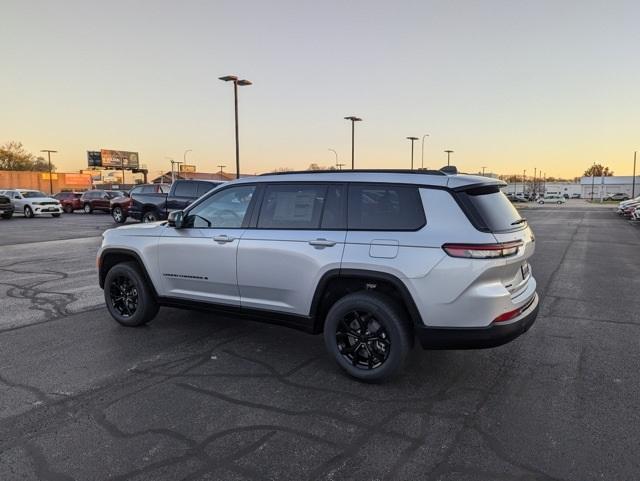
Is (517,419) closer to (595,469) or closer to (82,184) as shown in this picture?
(595,469)

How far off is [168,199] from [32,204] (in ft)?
50.9

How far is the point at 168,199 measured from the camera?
18.4 metres

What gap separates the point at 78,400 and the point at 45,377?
A: 0.69 meters

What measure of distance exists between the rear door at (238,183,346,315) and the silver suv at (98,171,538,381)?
11mm

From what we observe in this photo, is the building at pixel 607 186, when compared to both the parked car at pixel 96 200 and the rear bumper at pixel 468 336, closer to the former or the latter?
the parked car at pixel 96 200

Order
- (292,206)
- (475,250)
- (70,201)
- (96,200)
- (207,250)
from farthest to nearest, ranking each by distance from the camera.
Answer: (70,201), (96,200), (207,250), (292,206), (475,250)

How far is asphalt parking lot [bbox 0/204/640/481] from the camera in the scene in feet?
9.70

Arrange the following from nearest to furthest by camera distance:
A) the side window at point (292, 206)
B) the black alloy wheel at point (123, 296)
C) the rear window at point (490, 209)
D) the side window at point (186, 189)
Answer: the rear window at point (490, 209) → the side window at point (292, 206) → the black alloy wheel at point (123, 296) → the side window at point (186, 189)

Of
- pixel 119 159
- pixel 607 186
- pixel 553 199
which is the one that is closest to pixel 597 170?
pixel 607 186

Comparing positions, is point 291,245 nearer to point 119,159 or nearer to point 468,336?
point 468,336

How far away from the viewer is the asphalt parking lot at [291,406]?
2.96 meters

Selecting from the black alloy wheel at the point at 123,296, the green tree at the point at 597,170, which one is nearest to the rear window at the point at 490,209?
the black alloy wheel at the point at 123,296

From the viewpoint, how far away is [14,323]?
5973 millimetres

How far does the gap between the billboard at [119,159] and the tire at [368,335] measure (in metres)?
102
